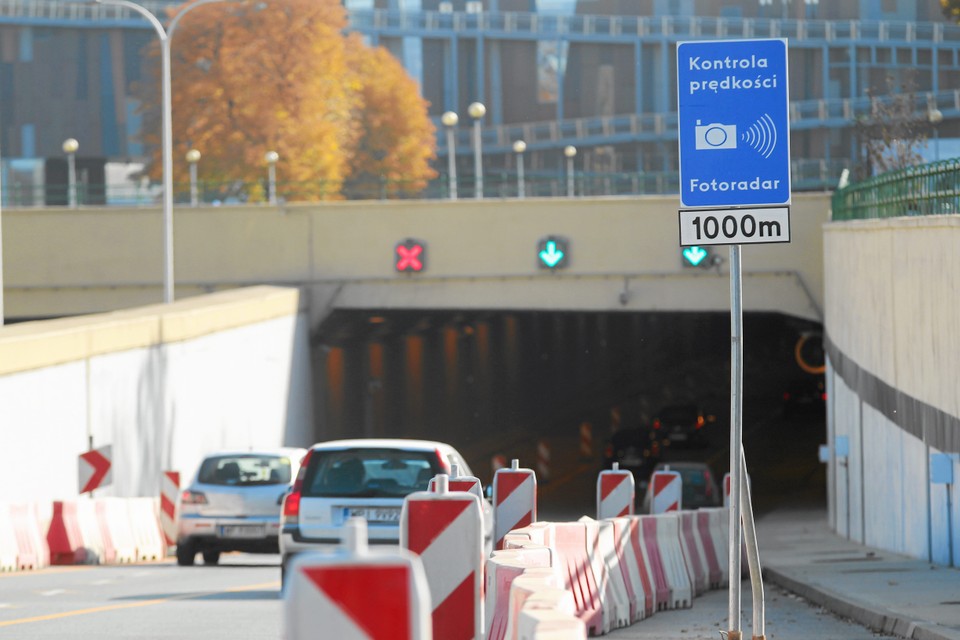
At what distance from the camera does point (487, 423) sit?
6106 cm

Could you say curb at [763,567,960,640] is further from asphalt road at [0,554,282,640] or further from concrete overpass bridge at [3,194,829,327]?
concrete overpass bridge at [3,194,829,327]

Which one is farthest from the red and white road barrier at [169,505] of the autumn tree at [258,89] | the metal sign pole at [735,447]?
the autumn tree at [258,89]

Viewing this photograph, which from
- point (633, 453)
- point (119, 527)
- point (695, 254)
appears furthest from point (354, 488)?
point (633, 453)

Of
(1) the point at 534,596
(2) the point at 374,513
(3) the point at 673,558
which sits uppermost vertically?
(1) the point at 534,596

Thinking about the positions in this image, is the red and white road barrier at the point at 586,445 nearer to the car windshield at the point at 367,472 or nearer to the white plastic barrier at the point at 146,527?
the white plastic barrier at the point at 146,527

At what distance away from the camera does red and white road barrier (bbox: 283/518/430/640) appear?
4.84 m

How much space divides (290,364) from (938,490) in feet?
66.3

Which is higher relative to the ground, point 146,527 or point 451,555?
point 451,555

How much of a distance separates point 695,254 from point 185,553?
53.2ft

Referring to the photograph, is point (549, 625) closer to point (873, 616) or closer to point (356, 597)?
point (356, 597)

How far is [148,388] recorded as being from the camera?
2775cm

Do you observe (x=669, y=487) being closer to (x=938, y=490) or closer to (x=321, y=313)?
(x=938, y=490)

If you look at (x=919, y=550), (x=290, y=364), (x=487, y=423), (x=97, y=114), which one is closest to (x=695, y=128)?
(x=919, y=550)

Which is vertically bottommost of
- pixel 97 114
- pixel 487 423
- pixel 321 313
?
pixel 487 423
